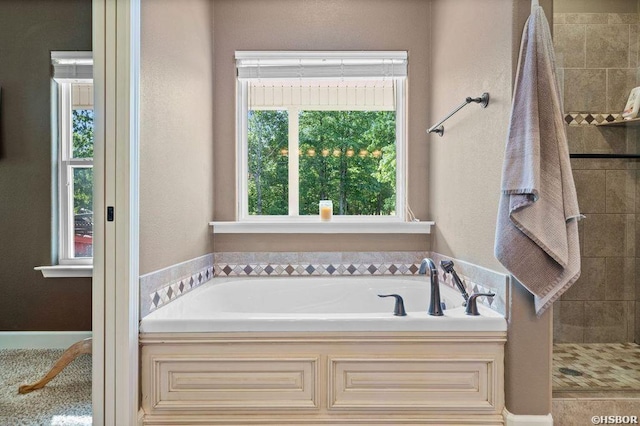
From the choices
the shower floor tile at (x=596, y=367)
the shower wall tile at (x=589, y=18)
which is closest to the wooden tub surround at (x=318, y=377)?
the shower floor tile at (x=596, y=367)

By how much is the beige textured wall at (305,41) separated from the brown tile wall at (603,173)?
88 cm

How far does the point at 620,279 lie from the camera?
7.39ft

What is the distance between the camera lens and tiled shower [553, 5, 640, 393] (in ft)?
7.30

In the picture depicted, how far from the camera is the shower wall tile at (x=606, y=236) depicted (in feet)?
7.41

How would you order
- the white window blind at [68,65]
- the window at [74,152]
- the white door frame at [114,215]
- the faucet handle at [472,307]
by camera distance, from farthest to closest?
the white window blind at [68,65]
the window at [74,152]
the faucet handle at [472,307]
the white door frame at [114,215]

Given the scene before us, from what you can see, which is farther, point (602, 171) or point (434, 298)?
point (602, 171)

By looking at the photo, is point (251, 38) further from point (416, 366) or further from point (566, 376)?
point (566, 376)

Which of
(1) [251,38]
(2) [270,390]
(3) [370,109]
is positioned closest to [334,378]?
(2) [270,390]

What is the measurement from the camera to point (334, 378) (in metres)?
1.58

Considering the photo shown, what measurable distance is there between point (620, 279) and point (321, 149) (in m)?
2.06

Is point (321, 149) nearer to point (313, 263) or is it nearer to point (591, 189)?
point (313, 263)

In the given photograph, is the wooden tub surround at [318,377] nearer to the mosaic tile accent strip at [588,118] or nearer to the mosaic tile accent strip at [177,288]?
the mosaic tile accent strip at [177,288]

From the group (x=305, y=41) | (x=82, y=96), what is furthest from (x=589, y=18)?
(x=82, y=96)

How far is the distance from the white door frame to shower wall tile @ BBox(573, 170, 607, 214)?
2.41 metres
